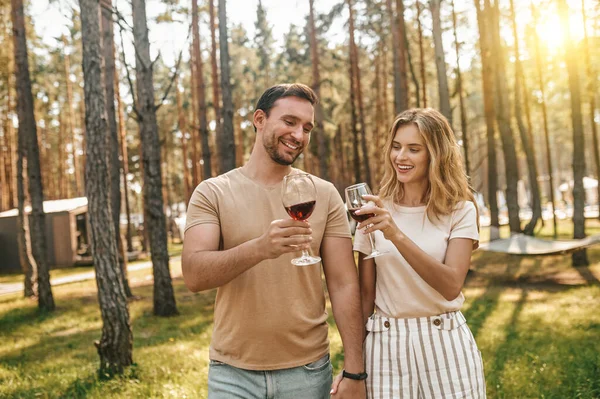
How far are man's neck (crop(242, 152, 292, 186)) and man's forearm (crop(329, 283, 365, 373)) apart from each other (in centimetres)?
60

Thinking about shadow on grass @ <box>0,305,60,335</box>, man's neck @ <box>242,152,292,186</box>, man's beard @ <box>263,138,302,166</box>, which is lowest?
shadow on grass @ <box>0,305,60,335</box>

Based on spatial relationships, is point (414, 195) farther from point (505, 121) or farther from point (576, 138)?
point (505, 121)

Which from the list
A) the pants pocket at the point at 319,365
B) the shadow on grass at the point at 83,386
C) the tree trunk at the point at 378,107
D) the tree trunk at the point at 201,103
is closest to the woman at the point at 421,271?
the pants pocket at the point at 319,365

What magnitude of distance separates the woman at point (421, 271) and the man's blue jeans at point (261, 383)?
138 millimetres

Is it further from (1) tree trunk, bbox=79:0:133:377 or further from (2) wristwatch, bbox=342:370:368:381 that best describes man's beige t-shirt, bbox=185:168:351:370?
(1) tree trunk, bbox=79:0:133:377

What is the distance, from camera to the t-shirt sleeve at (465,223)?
2314 mm

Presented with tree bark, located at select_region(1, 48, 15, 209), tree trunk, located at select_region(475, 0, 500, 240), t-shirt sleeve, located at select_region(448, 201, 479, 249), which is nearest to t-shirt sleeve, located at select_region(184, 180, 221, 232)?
t-shirt sleeve, located at select_region(448, 201, 479, 249)

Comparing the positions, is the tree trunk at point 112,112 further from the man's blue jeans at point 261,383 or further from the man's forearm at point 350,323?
the man's forearm at point 350,323

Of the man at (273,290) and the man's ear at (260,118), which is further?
the man's ear at (260,118)

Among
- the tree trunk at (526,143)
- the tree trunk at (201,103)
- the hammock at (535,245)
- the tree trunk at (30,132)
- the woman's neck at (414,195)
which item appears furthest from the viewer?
the tree trunk at (526,143)

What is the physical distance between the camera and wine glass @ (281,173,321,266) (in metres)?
1.97

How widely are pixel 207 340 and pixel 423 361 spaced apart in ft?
20.0

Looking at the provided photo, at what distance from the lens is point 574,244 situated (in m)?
10.4

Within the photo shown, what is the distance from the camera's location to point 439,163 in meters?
2.44
